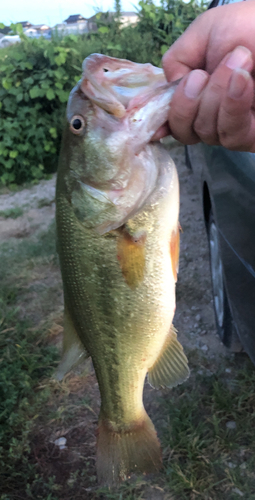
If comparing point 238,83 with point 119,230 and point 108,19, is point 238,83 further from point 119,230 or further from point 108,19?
point 108,19

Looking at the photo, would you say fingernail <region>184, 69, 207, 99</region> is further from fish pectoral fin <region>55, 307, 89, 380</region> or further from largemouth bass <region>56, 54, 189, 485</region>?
fish pectoral fin <region>55, 307, 89, 380</region>

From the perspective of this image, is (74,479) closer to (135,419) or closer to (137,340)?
(135,419)

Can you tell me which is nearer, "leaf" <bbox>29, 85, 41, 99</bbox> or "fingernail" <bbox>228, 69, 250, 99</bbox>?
"fingernail" <bbox>228, 69, 250, 99</bbox>

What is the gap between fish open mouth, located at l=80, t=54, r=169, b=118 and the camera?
1123 millimetres

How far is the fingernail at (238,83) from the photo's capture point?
85 cm

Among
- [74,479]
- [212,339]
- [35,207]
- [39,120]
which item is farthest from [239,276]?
[39,120]

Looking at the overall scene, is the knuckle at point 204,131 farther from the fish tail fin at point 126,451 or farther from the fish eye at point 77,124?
the fish tail fin at point 126,451

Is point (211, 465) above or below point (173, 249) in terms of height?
below

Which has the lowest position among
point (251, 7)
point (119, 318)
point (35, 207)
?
point (35, 207)

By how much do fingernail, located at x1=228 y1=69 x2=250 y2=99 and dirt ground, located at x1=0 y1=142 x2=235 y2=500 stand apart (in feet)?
6.61

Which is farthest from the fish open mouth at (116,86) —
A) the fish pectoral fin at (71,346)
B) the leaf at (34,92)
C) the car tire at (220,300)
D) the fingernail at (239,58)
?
the leaf at (34,92)

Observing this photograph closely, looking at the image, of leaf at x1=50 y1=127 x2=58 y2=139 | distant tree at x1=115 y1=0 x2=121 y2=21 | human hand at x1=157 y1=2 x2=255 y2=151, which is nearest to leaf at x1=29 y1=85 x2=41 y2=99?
leaf at x1=50 y1=127 x2=58 y2=139

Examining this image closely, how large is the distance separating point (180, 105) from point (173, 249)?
48 cm

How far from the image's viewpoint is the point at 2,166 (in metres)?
7.20
